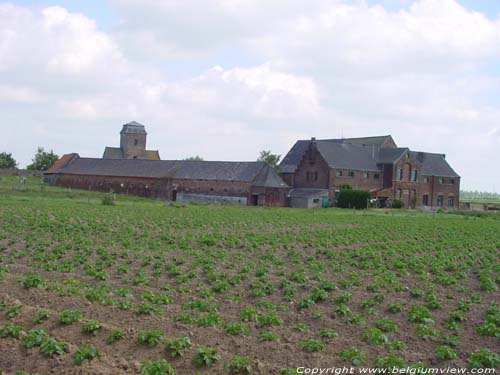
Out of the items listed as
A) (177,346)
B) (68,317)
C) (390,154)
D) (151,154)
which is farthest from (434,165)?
(177,346)

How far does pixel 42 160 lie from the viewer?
116 metres

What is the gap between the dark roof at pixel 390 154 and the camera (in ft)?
252

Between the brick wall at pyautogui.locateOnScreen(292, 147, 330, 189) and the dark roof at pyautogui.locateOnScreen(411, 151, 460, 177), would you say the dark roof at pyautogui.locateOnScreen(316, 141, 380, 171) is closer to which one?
the brick wall at pyautogui.locateOnScreen(292, 147, 330, 189)

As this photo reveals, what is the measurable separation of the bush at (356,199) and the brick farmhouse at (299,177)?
2492mm

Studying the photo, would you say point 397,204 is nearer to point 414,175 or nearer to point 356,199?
point 414,175

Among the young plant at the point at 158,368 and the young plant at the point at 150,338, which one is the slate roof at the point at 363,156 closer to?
the young plant at the point at 150,338

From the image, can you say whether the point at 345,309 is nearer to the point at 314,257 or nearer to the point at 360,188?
the point at 314,257

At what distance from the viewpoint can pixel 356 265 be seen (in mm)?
20828

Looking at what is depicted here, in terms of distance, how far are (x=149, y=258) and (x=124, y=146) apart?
87.9m

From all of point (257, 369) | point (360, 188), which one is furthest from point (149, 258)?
point (360, 188)

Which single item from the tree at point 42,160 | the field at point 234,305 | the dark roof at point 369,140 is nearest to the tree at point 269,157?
the dark roof at point 369,140

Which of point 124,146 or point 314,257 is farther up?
point 124,146

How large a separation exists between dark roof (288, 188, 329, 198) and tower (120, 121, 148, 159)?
4138cm

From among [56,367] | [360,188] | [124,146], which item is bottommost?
[56,367]
